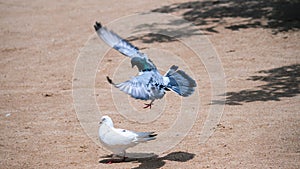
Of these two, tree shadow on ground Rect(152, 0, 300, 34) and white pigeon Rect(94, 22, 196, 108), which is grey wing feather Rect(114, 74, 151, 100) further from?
tree shadow on ground Rect(152, 0, 300, 34)

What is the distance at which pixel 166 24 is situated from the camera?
13164 mm

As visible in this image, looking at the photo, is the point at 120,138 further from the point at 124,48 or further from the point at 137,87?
the point at 124,48

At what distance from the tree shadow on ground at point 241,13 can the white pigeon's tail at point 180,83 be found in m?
5.43

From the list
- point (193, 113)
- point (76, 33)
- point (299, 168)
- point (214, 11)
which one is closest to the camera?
point (299, 168)

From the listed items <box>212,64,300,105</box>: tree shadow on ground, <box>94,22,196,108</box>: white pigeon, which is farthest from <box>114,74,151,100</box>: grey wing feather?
<box>212,64,300,105</box>: tree shadow on ground

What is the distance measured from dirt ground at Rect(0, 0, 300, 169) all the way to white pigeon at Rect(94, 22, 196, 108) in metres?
0.72

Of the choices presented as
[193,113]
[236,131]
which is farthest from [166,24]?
[236,131]

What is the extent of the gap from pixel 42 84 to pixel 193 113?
302 centimetres

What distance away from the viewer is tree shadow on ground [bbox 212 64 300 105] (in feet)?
27.8

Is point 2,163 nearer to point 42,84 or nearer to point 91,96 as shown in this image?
point 91,96

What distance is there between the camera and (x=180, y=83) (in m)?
6.99

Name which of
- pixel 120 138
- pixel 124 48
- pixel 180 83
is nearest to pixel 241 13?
pixel 124 48

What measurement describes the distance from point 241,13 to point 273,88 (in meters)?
4.91

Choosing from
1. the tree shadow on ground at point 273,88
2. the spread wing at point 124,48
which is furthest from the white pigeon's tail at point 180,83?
the tree shadow on ground at point 273,88
